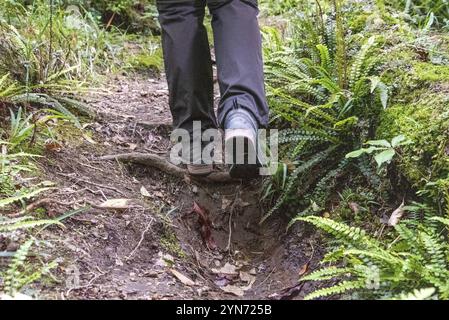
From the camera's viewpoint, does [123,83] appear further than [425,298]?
Yes

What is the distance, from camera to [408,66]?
131 inches

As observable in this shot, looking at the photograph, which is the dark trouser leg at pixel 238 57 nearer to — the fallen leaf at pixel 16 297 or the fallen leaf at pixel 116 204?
the fallen leaf at pixel 116 204

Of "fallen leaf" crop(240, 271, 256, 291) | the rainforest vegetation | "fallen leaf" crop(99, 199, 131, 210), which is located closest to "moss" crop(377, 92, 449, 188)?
the rainforest vegetation

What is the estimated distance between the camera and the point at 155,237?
284 cm

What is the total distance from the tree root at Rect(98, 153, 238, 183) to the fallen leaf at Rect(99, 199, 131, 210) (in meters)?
0.55

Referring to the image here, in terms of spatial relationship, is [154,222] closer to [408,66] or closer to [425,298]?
[425,298]

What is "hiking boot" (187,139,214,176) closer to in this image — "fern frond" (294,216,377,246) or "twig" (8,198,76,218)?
"twig" (8,198,76,218)

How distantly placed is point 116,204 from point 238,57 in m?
0.97

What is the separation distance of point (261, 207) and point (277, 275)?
0.57m

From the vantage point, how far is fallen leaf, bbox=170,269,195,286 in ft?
8.45

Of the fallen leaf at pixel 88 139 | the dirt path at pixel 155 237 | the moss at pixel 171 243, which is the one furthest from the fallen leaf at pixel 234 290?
the fallen leaf at pixel 88 139

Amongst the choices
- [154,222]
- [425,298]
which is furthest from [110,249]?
[425,298]

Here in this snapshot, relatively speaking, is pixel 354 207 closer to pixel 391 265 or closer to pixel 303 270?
pixel 303 270

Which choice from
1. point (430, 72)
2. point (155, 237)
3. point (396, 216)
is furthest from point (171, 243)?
point (430, 72)
